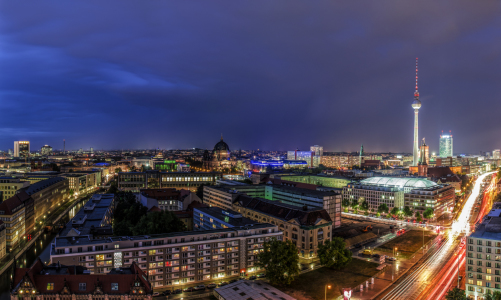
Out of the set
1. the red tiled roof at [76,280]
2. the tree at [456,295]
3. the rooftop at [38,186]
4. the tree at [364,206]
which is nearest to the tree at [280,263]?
the tree at [456,295]

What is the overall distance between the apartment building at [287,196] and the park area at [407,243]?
1228cm

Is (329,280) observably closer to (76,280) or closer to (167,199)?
(76,280)

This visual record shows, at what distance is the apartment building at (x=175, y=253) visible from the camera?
1302 inches

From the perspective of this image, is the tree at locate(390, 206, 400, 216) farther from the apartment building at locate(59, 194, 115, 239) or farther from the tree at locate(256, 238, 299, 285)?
the apartment building at locate(59, 194, 115, 239)

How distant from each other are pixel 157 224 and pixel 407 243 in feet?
132

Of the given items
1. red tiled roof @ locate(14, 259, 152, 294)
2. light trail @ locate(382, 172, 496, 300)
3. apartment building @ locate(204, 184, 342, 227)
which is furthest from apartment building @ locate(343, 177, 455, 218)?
red tiled roof @ locate(14, 259, 152, 294)

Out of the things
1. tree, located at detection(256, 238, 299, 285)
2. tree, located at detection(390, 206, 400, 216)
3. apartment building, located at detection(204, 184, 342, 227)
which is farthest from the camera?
tree, located at detection(390, 206, 400, 216)

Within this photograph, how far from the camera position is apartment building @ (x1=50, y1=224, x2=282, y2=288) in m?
33.1

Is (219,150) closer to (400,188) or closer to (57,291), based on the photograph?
(400,188)

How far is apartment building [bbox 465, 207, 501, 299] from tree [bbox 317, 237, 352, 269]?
1325cm

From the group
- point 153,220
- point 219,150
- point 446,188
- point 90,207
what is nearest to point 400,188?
point 446,188

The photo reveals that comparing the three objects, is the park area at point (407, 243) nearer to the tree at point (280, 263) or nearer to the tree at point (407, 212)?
the tree at point (407, 212)

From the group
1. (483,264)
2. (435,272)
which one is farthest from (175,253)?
(483,264)

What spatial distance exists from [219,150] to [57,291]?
6308 inches
